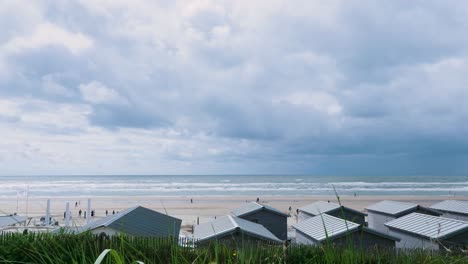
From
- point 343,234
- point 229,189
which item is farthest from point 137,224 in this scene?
point 229,189

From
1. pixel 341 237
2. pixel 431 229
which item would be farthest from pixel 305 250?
pixel 431 229

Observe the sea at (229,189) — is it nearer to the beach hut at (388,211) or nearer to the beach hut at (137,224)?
the beach hut at (388,211)

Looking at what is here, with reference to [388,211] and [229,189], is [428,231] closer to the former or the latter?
[388,211]

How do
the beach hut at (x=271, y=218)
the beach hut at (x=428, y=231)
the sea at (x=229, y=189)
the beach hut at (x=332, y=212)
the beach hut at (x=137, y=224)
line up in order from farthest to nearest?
the sea at (x=229, y=189) < the beach hut at (x=271, y=218) < the beach hut at (x=332, y=212) < the beach hut at (x=428, y=231) < the beach hut at (x=137, y=224)

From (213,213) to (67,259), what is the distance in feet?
160

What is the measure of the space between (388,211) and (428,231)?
423 inches

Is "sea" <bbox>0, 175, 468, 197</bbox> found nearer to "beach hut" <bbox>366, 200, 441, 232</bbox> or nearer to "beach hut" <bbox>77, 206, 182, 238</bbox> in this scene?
"beach hut" <bbox>366, 200, 441, 232</bbox>

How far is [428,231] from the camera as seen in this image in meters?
17.3

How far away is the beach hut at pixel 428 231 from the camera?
16.5m

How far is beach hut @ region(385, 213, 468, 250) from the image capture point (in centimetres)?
1647

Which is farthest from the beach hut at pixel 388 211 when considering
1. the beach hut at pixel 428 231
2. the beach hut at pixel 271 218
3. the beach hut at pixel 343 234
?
the beach hut at pixel 343 234

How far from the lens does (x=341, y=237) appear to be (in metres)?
16.3

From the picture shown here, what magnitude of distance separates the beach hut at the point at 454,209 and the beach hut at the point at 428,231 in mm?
8451

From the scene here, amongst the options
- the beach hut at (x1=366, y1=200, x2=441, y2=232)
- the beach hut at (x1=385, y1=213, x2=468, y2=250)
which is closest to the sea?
the beach hut at (x1=366, y1=200, x2=441, y2=232)
